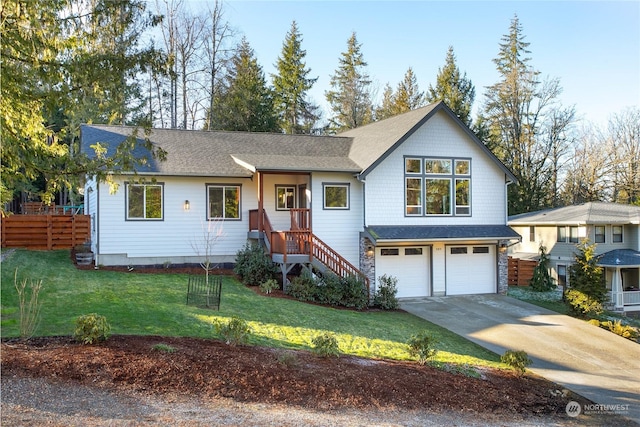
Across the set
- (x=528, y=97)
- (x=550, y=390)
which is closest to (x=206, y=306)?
(x=550, y=390)

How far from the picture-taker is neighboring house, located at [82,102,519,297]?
16875 millimetres

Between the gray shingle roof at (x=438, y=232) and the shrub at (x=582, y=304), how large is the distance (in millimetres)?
3025

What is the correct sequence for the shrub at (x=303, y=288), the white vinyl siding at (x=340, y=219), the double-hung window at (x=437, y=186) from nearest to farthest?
the shrub at (x=303, y=288) → the white vinyl siding at (x=340, y=219) → the double-hung window at (x=437, y=186)

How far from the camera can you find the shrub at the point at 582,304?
1630cm

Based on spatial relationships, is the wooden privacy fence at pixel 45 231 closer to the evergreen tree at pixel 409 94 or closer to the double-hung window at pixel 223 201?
the double-hung window at pixel 223 201

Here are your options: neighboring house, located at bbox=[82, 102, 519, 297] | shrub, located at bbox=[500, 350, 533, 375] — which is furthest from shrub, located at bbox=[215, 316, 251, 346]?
neighboring house, located at bbox=[82, 102, 519, 297]

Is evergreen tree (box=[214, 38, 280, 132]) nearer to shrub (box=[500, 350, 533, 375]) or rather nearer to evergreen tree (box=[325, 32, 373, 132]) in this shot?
evergreen tree (box=[325, 32, 373, 132])

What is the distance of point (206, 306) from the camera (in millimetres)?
11672

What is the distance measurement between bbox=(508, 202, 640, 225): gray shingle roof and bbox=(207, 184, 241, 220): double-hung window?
16667 millimetres

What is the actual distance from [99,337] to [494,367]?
7.91 meters

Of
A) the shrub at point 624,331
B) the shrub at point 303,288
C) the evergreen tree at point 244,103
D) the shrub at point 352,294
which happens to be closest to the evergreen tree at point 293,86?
the evergreen tree at point 244,103

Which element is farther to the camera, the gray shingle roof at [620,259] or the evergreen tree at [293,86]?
the evergreen tree at [293,86]

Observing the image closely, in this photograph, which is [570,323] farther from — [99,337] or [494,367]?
[99,337]

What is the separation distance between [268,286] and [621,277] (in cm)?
1795
